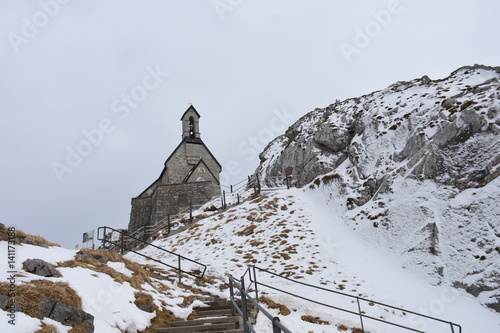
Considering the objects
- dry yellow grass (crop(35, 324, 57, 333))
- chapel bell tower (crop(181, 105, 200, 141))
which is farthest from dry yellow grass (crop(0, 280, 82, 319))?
chapel bell tower (crop(181, 105, 200, 141))

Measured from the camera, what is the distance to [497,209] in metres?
10.3

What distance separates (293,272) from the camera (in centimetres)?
1155

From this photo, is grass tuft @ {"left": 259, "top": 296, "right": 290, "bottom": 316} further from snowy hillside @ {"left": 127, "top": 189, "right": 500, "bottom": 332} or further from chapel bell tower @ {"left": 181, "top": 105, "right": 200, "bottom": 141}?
chapel bell tower @ {"left": 181, "top": 105, "right": 200, "bottom": 141}

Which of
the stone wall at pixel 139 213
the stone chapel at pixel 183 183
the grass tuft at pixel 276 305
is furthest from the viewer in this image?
the stone wall at pixel 139 213

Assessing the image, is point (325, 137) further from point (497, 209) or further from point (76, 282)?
point (76, 282)

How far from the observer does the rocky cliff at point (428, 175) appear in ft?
33.4

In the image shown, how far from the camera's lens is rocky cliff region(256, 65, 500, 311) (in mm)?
10188

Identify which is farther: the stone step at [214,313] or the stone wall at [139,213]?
the stone wall at [139,213]

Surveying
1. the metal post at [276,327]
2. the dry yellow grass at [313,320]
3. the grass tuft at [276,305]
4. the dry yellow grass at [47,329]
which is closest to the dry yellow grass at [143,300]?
the dry yellow grass at [47,329]

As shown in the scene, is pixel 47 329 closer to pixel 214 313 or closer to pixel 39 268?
pixel 39 268

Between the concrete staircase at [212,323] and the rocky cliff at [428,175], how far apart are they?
7.22 m

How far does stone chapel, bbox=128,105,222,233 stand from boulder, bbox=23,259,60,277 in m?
22.4

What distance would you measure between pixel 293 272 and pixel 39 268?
8.36m

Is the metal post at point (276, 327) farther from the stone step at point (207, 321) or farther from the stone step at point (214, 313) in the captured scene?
the stone step at point (214, 313)
